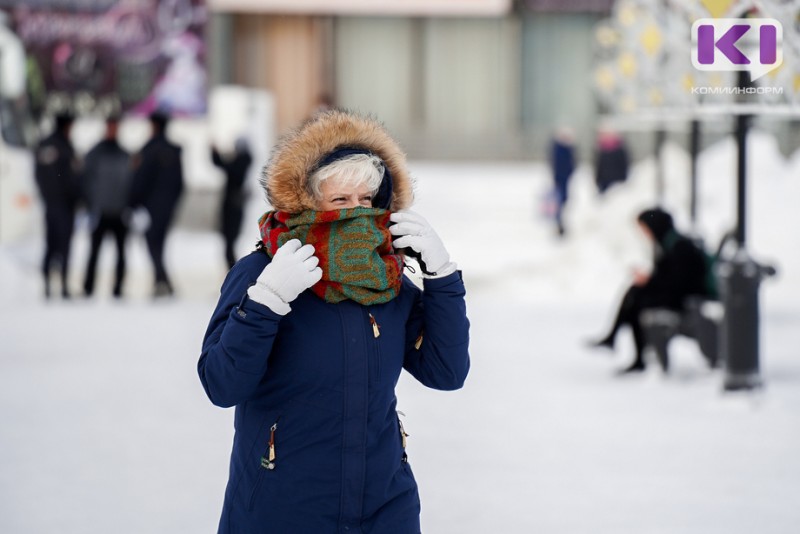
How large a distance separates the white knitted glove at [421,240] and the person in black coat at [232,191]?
34.9ft

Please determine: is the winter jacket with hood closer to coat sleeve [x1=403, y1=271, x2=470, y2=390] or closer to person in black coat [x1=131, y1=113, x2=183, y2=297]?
coat sleeve [x1=403, y1=271, x2=470, y2=390]

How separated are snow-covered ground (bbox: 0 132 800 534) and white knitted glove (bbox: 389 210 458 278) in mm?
2148

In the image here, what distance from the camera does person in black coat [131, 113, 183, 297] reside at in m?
12.8

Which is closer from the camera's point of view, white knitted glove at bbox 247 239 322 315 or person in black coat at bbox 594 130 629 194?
white knitted glove at bbox 247 239 322 315

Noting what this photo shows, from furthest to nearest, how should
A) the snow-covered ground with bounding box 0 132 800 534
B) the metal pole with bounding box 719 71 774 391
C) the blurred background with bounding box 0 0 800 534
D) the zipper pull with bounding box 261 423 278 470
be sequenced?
the metal pole with bounding box 719 71 774 391 → the blurred background with bounding box 0 0 800 534 → the snow-covered ground with bounding box 0 132 800 534 → the zipper pull with bounding box 261 423 278 470

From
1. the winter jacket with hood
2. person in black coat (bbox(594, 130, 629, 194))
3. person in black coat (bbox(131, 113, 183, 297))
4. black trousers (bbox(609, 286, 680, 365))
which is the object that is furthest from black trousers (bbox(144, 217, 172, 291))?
person in black coat (bbox(594, 130, 629, 194))

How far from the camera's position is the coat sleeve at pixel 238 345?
273 cm

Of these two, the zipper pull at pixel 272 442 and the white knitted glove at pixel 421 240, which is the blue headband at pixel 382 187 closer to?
the white knitted glove at pixel 421 240

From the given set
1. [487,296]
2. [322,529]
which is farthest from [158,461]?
A: [487,296]

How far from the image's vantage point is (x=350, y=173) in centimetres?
289

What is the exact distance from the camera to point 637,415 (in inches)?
282

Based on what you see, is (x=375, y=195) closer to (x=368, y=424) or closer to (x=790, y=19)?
(x=368, y=424)

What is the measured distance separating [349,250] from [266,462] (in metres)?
0.49

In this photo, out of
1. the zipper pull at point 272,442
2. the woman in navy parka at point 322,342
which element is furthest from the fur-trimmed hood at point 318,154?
the zipper pull at point 272,442
